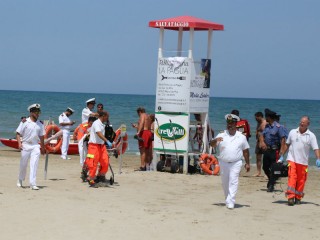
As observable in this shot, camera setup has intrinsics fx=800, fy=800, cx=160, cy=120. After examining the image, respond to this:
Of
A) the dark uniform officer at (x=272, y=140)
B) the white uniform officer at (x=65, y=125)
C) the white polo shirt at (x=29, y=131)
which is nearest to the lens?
the white polo shirt at (x=29, y=131)

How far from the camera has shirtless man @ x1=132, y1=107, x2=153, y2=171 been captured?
18547 mm

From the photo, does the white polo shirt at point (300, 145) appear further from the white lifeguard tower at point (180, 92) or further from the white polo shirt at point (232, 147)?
the white lifeguard tower at point (180, 92)

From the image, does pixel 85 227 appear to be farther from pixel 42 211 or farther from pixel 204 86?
pixel 204 86

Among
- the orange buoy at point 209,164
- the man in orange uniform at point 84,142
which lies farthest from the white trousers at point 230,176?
the orange buoy at point 209,164

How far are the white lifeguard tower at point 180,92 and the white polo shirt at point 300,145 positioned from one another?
5115mm

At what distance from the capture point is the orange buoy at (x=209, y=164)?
18141 millimetres

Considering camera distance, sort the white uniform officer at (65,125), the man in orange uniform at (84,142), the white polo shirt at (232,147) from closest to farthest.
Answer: the white polo shirt at (232,147), the man in orange uniform at (84,142), the white uniform officer at (65,125)

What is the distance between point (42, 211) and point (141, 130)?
7178mm

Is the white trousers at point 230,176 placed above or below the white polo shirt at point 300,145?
below

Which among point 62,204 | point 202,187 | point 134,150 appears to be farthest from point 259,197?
point 134,150

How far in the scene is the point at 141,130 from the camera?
18672mm

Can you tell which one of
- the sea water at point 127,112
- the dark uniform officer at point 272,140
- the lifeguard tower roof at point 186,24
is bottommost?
the sea water at point 127,112

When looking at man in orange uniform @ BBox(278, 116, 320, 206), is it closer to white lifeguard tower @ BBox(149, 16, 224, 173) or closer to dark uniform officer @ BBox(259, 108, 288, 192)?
dark uniform officer @ BBox(259, 108, 288, 192)

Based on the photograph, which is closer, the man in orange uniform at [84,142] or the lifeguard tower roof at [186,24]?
the man in orange uniform at [84,142]
